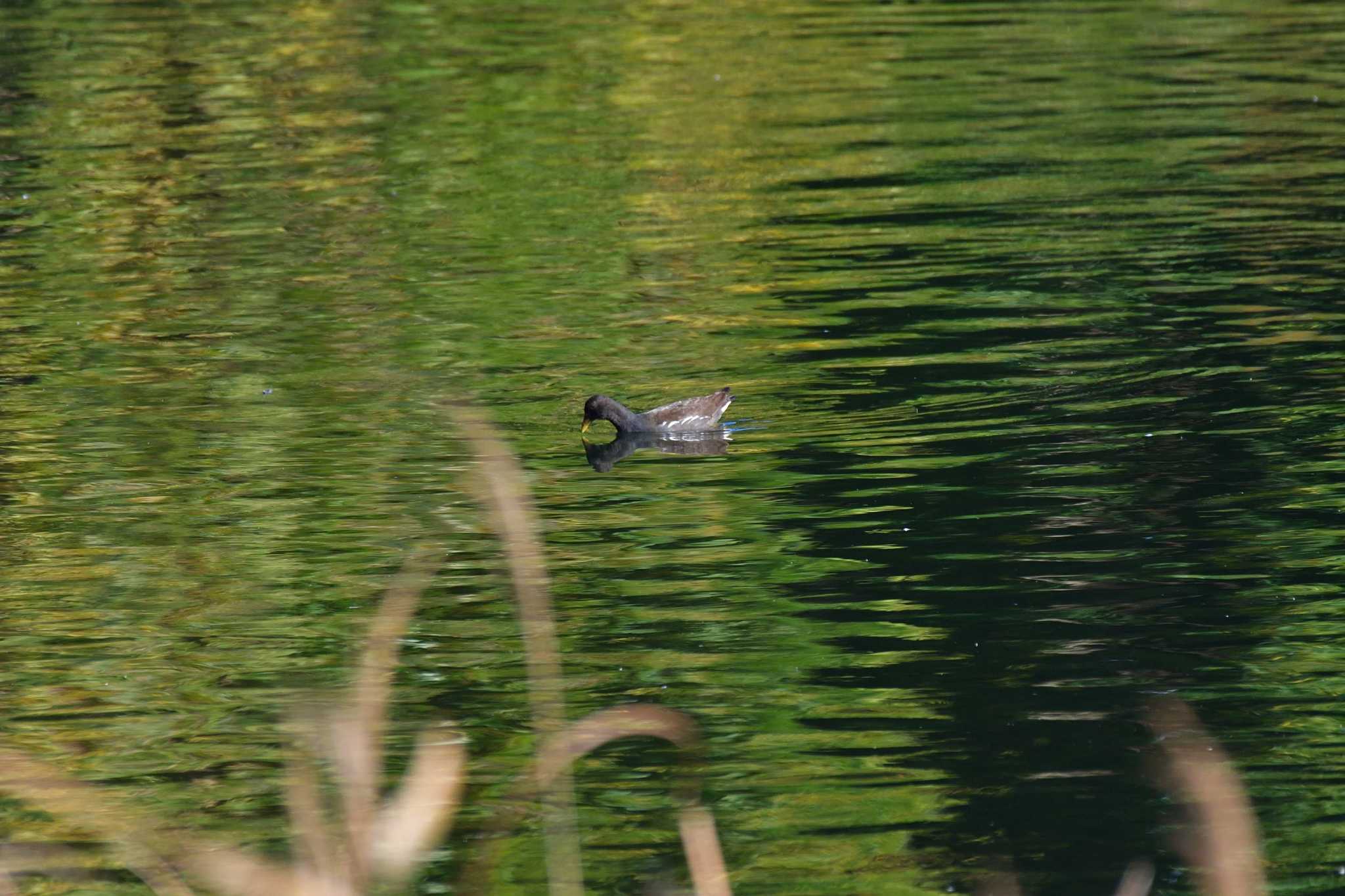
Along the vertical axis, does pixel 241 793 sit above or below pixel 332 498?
below

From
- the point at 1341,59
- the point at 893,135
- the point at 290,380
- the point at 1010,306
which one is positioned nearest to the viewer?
the point at 290,380

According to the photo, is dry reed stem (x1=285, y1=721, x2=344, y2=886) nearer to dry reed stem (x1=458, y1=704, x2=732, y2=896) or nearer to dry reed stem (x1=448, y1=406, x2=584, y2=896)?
dry reed stem (x1=458, y1=704, x2=732, y2=896)

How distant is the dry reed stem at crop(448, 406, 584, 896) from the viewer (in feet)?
15.6

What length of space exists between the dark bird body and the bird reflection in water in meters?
0.04

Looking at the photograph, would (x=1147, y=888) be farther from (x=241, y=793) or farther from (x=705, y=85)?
(x=705, y=85)

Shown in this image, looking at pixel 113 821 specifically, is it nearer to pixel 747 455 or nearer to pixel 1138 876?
pixel 1138 876

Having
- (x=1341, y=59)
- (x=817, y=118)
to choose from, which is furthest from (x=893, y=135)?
(x=1341, y=59)

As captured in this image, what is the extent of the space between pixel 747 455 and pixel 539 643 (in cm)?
694

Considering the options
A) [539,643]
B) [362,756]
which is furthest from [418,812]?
[539,643]

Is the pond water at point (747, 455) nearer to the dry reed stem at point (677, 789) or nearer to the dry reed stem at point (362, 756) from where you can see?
the dry reed stem at point (677, 789)

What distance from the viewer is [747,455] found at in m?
13.2

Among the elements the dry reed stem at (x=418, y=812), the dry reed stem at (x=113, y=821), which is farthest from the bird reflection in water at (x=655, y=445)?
the dry reed stem at (x=418, y=812)

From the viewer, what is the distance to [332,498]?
493 inches

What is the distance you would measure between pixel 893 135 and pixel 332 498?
47.3 ft
